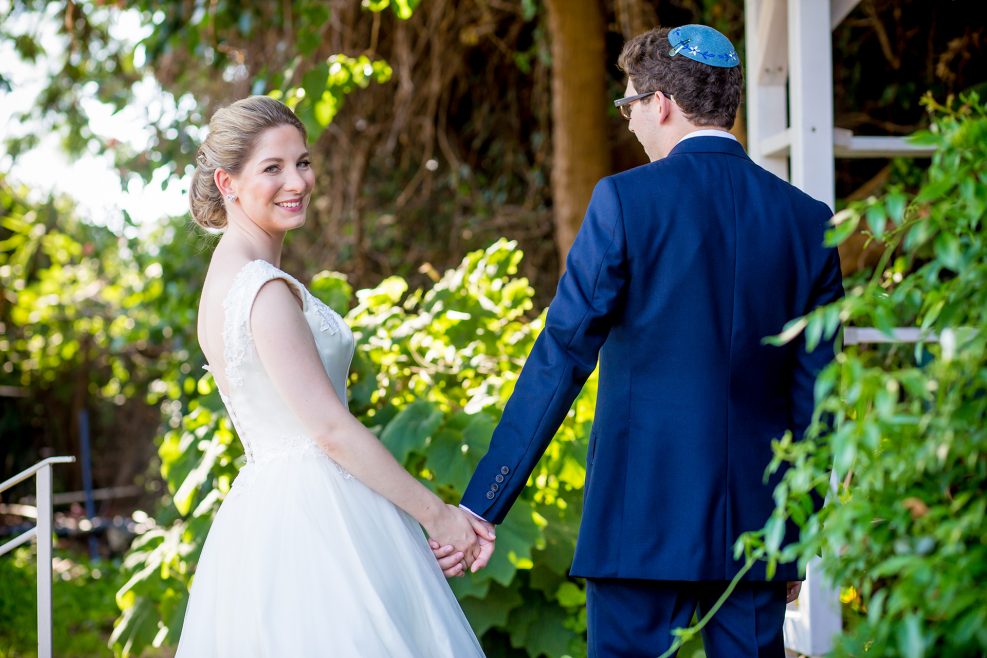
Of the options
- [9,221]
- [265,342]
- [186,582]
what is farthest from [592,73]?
[9,221]

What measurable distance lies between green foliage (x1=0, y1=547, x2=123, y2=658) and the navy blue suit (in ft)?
10.3

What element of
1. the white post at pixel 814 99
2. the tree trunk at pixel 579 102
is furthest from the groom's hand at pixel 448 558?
the tree trunk at pixel 579 102

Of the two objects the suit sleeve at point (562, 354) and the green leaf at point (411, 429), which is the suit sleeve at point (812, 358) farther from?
the green leaf at point (411, 429)

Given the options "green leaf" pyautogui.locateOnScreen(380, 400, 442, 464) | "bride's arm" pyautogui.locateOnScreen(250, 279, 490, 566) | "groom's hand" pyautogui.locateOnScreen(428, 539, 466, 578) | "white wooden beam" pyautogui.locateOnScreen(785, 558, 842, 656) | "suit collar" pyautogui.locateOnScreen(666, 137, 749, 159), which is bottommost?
"white wooden beam" pyautogui.locateOnScreen(785, 558, 842, 656)

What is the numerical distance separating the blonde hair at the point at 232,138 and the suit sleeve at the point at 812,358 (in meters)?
1.09

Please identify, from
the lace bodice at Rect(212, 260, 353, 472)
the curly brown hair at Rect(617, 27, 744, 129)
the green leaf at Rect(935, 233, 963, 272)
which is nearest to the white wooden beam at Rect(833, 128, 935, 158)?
the curly brown hair at Rect(617, 27, 744, 129)

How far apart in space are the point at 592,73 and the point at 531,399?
272 centimetres

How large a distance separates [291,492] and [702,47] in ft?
3.79

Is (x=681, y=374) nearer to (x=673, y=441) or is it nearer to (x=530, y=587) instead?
(x=673, y=441)

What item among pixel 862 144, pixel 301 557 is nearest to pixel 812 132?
pixel 862 144

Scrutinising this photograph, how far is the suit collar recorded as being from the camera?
2.06 meters

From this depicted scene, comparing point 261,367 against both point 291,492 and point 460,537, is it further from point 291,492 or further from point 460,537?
point 460,537

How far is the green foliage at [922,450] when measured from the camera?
115 cm

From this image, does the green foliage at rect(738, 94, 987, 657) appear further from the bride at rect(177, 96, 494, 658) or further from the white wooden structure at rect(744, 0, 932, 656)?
the white wooden structure at rect(744, 0, 932, 656)
